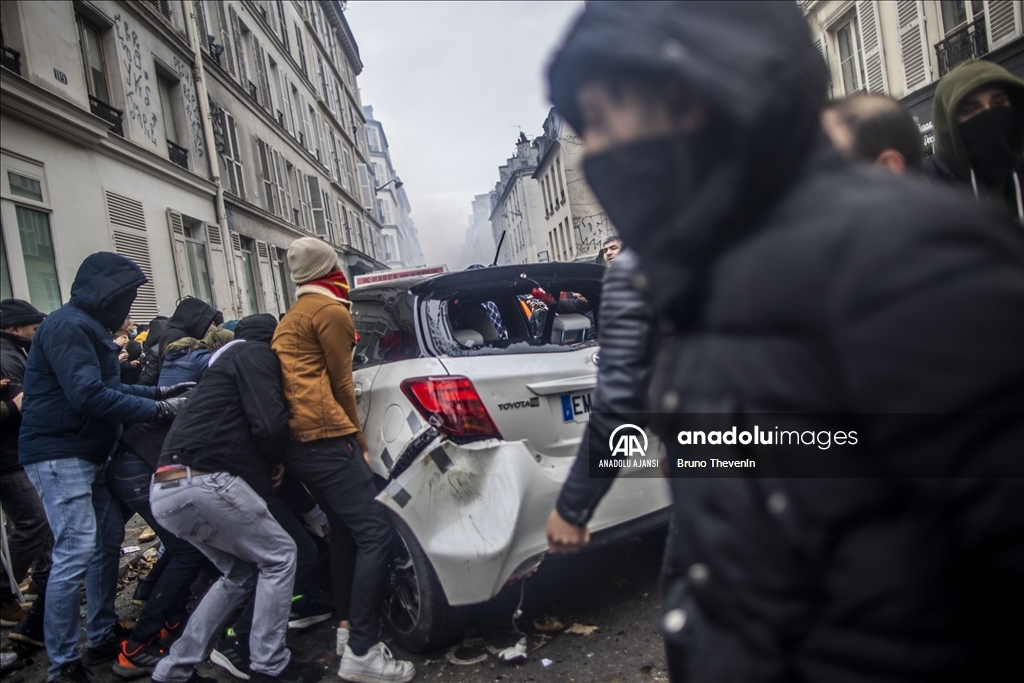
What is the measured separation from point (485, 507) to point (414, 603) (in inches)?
28.9

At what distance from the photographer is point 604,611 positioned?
334 cm

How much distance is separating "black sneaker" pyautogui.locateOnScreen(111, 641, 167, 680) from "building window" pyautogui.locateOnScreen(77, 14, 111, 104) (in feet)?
33.3

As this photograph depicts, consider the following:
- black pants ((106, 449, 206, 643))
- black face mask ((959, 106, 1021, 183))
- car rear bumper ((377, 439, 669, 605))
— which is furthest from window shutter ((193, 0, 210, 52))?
black face mask ((959, 106, 1021, 183))

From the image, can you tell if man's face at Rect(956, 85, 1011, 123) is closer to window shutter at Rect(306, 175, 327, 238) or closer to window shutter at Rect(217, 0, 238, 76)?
window shutter at Rect(217, 0, 238, 76)

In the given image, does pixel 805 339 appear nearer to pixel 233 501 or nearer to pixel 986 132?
pixel 986 132

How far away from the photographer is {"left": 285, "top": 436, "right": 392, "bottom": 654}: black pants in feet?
9.91

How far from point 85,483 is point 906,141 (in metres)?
3.76

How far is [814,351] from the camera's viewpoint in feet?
2.69

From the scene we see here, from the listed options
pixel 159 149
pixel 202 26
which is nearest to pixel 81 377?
pixel 159 149

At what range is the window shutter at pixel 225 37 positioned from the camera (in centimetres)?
1738

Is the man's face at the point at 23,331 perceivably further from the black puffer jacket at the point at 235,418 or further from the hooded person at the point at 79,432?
the black puffer jacket at the point at 235,418

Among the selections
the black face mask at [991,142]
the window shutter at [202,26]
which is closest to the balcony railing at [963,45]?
the black face mask at [991,142]

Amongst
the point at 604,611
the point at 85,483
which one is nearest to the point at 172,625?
the point at 85,483

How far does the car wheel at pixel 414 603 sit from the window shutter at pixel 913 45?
14549 millimetres
